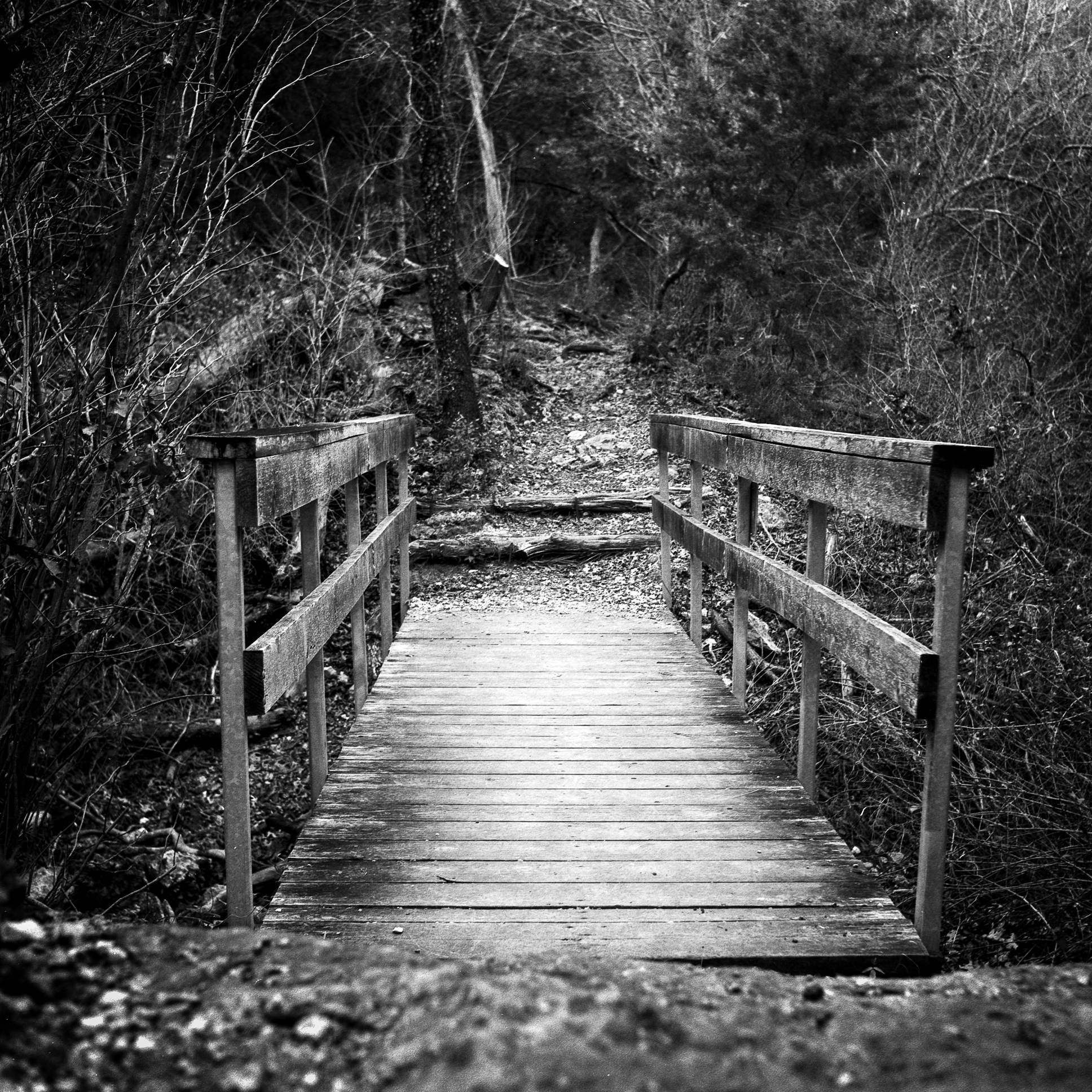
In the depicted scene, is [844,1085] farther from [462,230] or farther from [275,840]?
[462,230]

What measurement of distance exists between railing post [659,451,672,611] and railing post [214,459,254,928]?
4534mm

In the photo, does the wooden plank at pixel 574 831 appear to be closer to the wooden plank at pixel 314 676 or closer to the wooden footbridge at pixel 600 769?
the wooden footbridge at pixel 600 769

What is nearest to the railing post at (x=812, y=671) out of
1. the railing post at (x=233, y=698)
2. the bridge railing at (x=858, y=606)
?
the bridge railing at (x=858, y=606)

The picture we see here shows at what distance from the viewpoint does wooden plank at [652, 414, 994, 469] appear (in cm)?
249

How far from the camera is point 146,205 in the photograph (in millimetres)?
5027

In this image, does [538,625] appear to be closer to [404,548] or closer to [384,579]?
[404,548]

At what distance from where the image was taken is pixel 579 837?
344 cm

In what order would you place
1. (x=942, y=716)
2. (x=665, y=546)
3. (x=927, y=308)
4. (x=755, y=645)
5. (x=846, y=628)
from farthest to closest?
(x=927, y=308) < (x=755, y=645) < (x=665, y=546) < (x=846, y=628) < (x=942, y=716)

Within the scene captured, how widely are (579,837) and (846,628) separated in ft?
3.71

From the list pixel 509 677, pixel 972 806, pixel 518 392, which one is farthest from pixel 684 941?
pixel 518 392

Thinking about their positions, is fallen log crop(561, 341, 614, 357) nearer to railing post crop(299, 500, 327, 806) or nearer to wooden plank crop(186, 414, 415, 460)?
wooden plank crop(186, 414, 415, 460)

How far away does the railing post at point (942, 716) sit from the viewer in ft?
8.31

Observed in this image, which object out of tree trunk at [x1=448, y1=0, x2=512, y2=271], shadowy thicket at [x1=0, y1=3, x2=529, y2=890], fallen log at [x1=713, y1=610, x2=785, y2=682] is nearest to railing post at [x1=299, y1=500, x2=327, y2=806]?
shadowy thicket at [x1=0, y1=3, x2=529, y2=890]

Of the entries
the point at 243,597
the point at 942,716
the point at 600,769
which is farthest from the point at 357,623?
the point at 942,716
